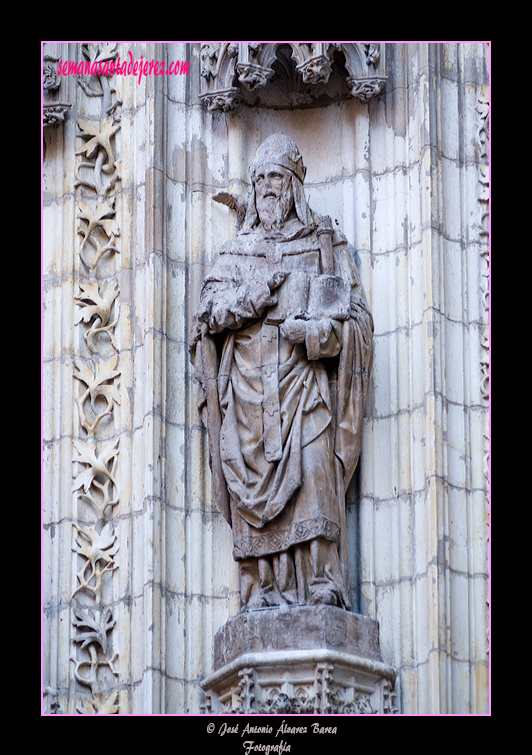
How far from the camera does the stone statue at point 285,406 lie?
10328 mm

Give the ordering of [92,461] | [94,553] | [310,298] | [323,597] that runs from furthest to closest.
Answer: [92,461] < [94,553] < [310,298] < [323,597]

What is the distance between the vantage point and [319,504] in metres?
10.3

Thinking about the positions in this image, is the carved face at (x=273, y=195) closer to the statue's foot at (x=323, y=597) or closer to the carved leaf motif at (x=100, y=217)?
the carved leaf motif at (x=100, y=217)

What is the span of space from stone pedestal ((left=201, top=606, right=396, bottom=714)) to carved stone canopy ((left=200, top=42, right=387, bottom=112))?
283 cm

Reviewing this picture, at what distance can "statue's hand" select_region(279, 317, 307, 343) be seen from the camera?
10.4 m

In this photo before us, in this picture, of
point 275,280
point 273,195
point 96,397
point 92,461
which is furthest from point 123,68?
point 92,461

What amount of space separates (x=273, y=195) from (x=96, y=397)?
138 centimetres

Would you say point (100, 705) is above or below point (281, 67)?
below

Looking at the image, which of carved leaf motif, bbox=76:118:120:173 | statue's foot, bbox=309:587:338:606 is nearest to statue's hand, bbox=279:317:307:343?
statue's foot, bbox=309:587:338:606

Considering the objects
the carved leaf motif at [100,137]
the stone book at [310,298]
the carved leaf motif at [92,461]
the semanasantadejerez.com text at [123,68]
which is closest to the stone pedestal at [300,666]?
the carved leaf motif at [92,461]

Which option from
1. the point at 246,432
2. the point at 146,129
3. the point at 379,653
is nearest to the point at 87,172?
the point at 146,129

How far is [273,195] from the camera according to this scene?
10875 millimetres

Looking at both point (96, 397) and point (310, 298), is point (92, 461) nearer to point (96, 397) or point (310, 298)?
point (96, 397)

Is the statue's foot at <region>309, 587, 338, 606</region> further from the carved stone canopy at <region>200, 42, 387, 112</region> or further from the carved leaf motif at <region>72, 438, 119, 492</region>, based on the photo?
the carved stone canopy at <region>200, 42, 387, 112</region>
